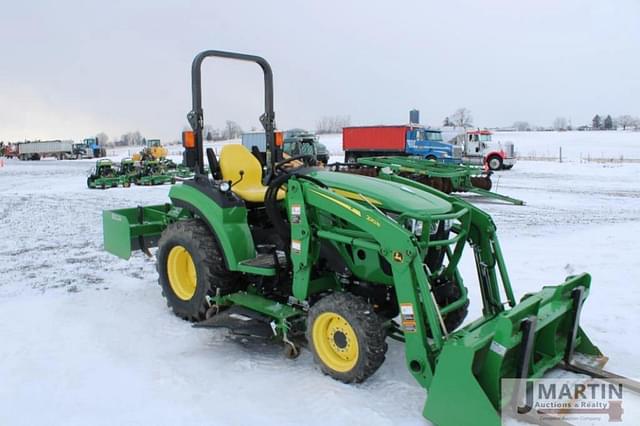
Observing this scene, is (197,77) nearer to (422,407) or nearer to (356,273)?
(356,273)

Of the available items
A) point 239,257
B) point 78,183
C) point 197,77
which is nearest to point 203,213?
point 239,257

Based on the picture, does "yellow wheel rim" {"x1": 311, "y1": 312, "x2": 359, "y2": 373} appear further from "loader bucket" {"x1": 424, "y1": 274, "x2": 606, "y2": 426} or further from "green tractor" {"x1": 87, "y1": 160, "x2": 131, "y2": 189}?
"green tractor" {"x1": 87, "y1": 160, "x2": 131, "y2": 189}

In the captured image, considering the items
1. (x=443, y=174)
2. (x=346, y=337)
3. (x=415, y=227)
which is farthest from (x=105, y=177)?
(x=415, y=227)

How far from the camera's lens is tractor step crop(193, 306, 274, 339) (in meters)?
4.09

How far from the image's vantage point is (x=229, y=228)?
4406 millimetres

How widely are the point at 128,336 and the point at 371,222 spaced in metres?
2.46

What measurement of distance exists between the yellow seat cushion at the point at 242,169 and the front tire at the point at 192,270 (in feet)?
1.64

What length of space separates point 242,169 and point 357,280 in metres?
1.73

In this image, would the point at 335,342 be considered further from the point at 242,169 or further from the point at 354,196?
the point at 242,169

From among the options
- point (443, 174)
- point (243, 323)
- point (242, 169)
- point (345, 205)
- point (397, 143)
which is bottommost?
point (243, 323)

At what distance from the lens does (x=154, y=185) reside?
20.1 meters

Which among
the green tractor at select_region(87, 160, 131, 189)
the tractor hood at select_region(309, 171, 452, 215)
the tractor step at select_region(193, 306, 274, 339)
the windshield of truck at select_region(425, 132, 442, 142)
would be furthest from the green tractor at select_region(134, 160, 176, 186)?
the tractor hood at select_region(309, 171, 452, 215)

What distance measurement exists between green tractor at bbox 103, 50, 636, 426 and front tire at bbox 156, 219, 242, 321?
0.04 feet

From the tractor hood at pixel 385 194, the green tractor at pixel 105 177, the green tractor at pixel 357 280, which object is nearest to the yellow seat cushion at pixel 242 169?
the green tractor at pixel 357 280
